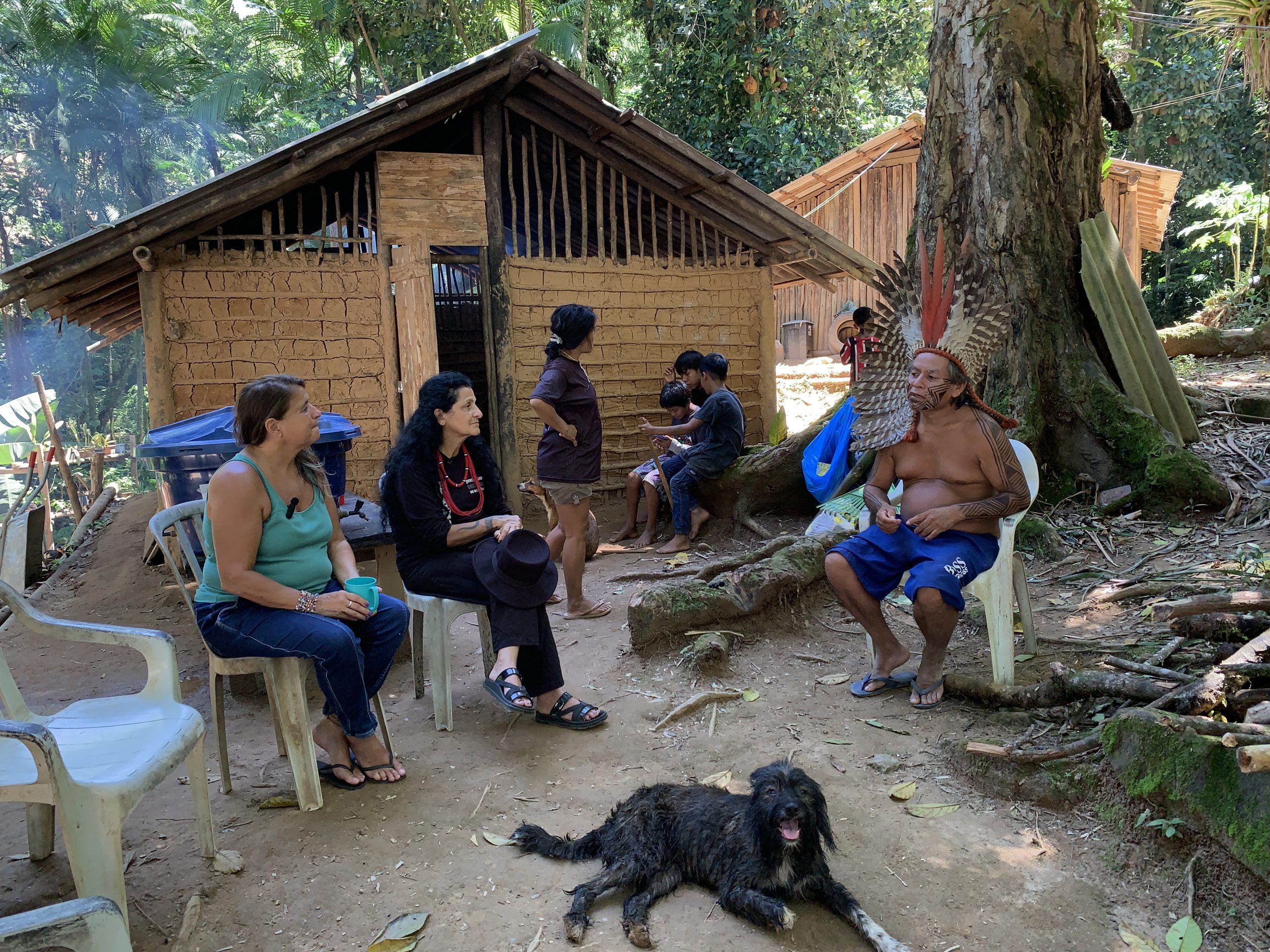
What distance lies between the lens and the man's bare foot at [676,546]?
693 centimetres

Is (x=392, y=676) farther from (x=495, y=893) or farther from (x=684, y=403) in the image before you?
(x=684, y=403)

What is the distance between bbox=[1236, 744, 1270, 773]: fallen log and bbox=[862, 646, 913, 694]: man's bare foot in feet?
6.04

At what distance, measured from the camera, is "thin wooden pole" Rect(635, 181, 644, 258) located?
27.7 feet

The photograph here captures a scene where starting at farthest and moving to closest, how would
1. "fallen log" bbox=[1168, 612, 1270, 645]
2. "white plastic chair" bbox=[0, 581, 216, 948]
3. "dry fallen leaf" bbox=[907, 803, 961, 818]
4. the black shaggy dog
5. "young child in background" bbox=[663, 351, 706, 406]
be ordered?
1. "young child in background" bbox=[663, 351, 706, 406]
2. "fallen log" bbox=[1168, 612, 1270, 645]
3. "dry fallen leaf" bbox=[907, 803, 961, 818]
4. the black shaggy dog
5. "white plastic chair" bbox=[0, 581, 216, 948]

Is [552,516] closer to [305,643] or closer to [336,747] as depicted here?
[336,747]

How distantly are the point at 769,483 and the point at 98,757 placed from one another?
538 cm

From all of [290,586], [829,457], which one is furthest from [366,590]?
[829,457]

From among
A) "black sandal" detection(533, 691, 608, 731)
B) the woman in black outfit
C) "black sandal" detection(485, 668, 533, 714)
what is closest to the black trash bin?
the woman in black outfit

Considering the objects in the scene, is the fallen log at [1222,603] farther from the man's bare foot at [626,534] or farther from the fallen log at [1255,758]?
the man's bare foot at [626,534]

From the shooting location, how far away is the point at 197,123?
891 inches

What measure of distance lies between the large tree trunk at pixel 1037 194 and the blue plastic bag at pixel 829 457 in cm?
105

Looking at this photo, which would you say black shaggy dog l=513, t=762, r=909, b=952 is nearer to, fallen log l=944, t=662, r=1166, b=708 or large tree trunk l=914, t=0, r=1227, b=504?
fallen log l=944, t=662, r=1166, b=708

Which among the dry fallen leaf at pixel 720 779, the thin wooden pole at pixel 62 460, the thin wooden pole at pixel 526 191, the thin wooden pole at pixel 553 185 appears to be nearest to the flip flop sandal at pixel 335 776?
the dry fallen leaf at pixel 720 779

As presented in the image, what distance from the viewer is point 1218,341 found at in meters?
11.0
